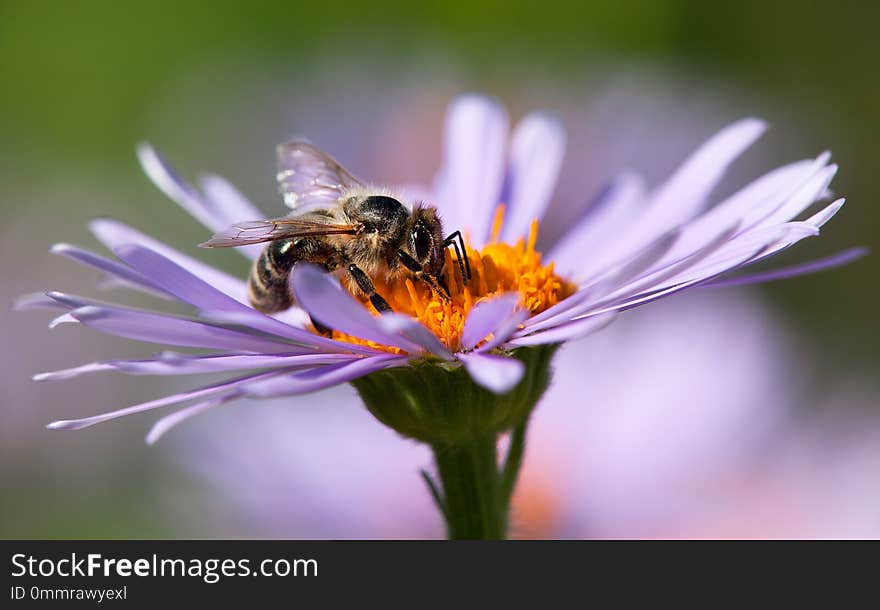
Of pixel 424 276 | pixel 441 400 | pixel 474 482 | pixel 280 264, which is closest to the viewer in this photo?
pixel 441 400

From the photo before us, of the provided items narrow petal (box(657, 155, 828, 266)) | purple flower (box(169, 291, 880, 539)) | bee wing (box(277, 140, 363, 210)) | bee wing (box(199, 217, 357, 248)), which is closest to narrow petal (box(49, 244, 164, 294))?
bee wing (box(199, 217, 357, 248))

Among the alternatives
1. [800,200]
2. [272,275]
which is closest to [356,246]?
Answer: [272,275]

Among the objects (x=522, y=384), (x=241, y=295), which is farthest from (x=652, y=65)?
(x=522, y=384)

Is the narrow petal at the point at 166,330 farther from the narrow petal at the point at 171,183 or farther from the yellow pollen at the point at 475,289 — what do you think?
the narrow petal at the point at 171,183

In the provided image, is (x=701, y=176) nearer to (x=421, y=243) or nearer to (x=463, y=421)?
(x=421, y=243)

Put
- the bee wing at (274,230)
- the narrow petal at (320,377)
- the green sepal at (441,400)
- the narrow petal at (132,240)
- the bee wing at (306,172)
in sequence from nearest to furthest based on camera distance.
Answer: the narrow petal at (320,377) → the green sepal at (441,400) → the bee wing at (274,230) → the narrow petal at (132,240) → the bee wing at (306,172)

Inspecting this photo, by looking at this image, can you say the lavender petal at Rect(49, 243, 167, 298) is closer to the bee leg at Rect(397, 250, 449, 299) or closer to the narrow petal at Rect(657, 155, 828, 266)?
the bee leg at Rect(397, 250, 449, 299)

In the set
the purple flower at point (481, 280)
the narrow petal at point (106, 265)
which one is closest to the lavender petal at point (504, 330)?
the purple flower at point (481, 280)
